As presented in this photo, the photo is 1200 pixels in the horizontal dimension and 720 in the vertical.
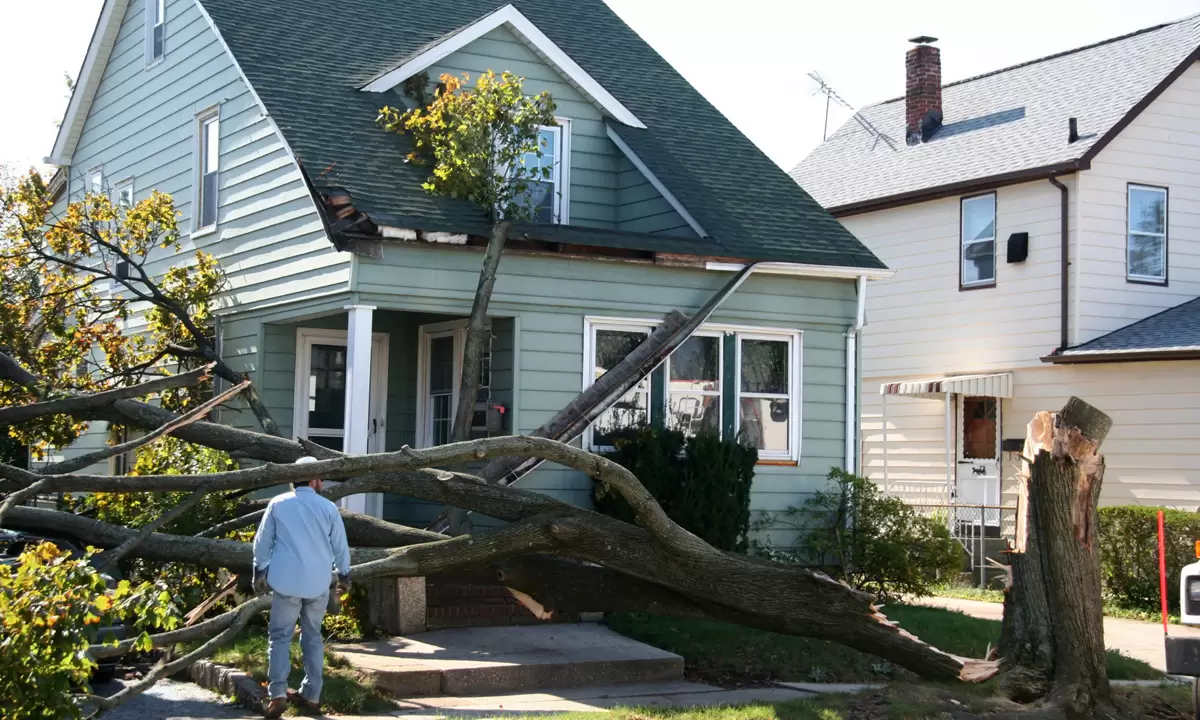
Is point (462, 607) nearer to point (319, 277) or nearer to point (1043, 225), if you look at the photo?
point (319, 277)

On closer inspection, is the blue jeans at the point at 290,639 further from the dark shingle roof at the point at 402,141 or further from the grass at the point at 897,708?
the dark shingle roof at the point at 402,141

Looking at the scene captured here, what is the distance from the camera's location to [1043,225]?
20141 mm

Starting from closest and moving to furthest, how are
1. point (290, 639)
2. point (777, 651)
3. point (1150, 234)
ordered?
point (290, 639) → point (777, 651) → point (1150, 234)

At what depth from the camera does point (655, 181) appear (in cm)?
1588

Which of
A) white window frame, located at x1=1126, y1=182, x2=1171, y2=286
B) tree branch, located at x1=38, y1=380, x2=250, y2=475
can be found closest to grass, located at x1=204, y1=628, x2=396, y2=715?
tree branch, located at x1=38, y1=380, x2=250, y2=475

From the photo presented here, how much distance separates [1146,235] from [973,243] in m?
2.54

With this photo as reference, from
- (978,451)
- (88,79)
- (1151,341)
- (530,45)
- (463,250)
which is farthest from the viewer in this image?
(978,451)

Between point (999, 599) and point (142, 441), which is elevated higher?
point (142, 441)

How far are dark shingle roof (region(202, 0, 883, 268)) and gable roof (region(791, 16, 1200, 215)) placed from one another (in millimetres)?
4718

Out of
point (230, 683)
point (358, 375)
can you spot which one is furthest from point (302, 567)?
point (358, 375)

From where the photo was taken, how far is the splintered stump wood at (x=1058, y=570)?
9750 mm

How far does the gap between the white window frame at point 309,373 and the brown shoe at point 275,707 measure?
6747 millimetres

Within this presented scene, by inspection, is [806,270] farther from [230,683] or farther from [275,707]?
[275,707]

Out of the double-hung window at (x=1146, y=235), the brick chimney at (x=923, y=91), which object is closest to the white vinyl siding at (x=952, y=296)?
the double-hung window at (x=1146, y=235)
